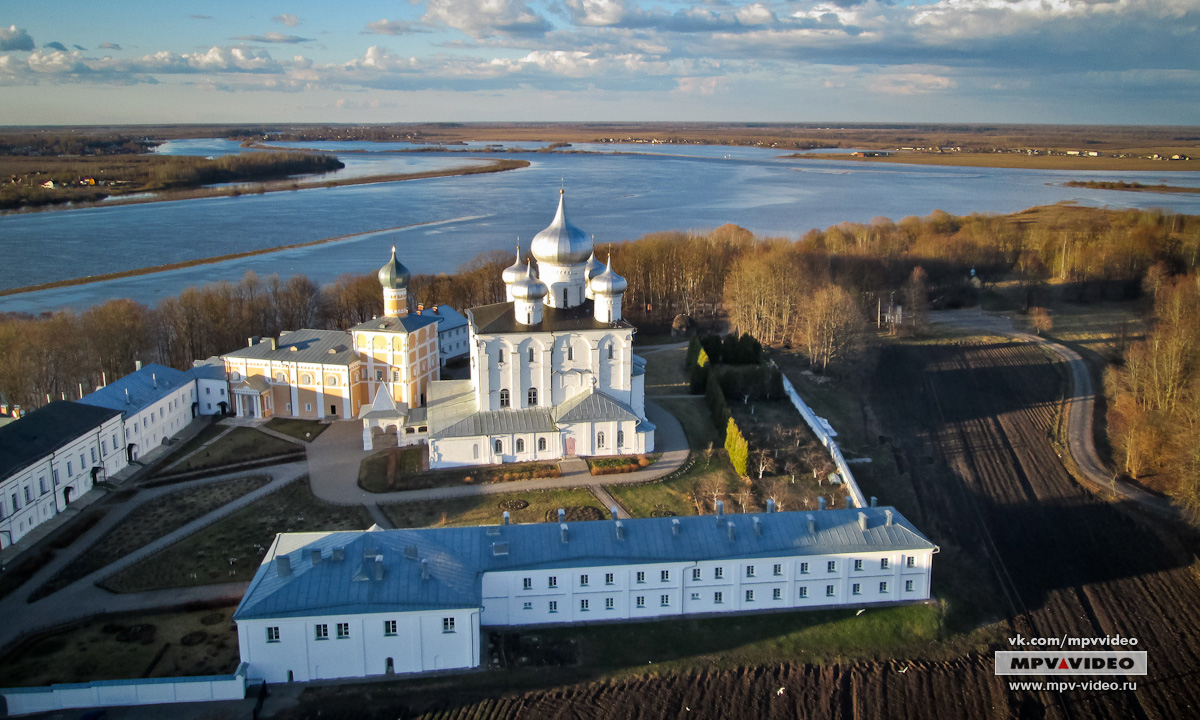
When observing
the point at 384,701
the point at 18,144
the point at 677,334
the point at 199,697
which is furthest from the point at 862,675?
the point at 18,144

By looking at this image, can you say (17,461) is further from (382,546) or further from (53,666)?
(382,546)

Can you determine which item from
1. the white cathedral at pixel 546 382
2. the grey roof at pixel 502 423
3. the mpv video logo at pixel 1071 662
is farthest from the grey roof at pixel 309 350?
the mpv video logo at pixel 1071 662

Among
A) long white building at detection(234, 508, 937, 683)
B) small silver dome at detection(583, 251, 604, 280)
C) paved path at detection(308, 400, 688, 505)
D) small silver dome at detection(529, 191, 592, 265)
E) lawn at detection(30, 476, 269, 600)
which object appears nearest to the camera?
long white building at detection(234, 508, 937, 683)

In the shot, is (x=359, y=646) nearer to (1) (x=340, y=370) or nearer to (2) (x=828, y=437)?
(1) (x=340, y=370)

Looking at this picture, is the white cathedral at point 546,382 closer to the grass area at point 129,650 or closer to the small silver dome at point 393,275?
the small silver dome at point 393,275

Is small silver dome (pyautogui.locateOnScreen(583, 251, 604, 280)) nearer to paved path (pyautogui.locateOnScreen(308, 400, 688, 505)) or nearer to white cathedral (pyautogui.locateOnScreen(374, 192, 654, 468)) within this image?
white cathedral (pyautogui.locateOnScreen(374, 192, 654, 468))

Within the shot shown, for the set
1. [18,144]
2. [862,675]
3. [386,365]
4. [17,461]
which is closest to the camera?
[862,675]

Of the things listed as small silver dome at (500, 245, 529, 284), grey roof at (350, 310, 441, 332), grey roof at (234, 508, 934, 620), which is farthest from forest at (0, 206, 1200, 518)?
small silver dome at (500, 245, 529, 284)
